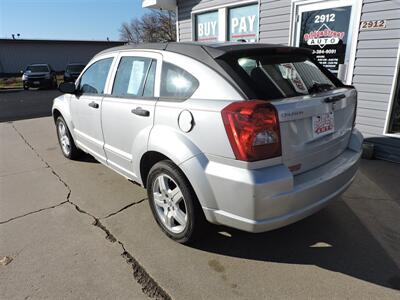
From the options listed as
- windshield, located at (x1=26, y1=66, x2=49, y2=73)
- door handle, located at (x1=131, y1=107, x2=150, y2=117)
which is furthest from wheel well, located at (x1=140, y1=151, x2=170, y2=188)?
windshield, located at (x1=26, y1=66, x2=49, y2=73)

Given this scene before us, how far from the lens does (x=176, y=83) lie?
8.61 ft

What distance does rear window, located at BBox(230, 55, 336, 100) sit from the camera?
2.32 meters

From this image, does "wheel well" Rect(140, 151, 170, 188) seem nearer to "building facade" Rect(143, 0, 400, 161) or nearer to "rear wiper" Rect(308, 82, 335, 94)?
"rear wiper" Rect(308, 82, 335, 94)

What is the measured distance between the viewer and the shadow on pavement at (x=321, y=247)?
2.44 m

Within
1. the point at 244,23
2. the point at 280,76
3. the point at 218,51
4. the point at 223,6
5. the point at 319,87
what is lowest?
the point at 319,87

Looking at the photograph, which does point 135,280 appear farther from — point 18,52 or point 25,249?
point 18,52

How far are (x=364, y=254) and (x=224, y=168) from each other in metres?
1.51

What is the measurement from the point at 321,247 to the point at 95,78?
323 cm

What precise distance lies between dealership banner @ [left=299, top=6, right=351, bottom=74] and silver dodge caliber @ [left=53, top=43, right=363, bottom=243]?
2683 millimetres

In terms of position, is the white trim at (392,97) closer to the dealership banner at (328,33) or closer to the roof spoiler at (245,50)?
the dealership banner at (328,33)

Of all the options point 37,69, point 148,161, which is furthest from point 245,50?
point 37,69

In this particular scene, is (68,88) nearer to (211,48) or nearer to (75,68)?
(211,48)

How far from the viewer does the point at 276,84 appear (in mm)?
2404

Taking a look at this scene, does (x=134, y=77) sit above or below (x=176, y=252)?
above
